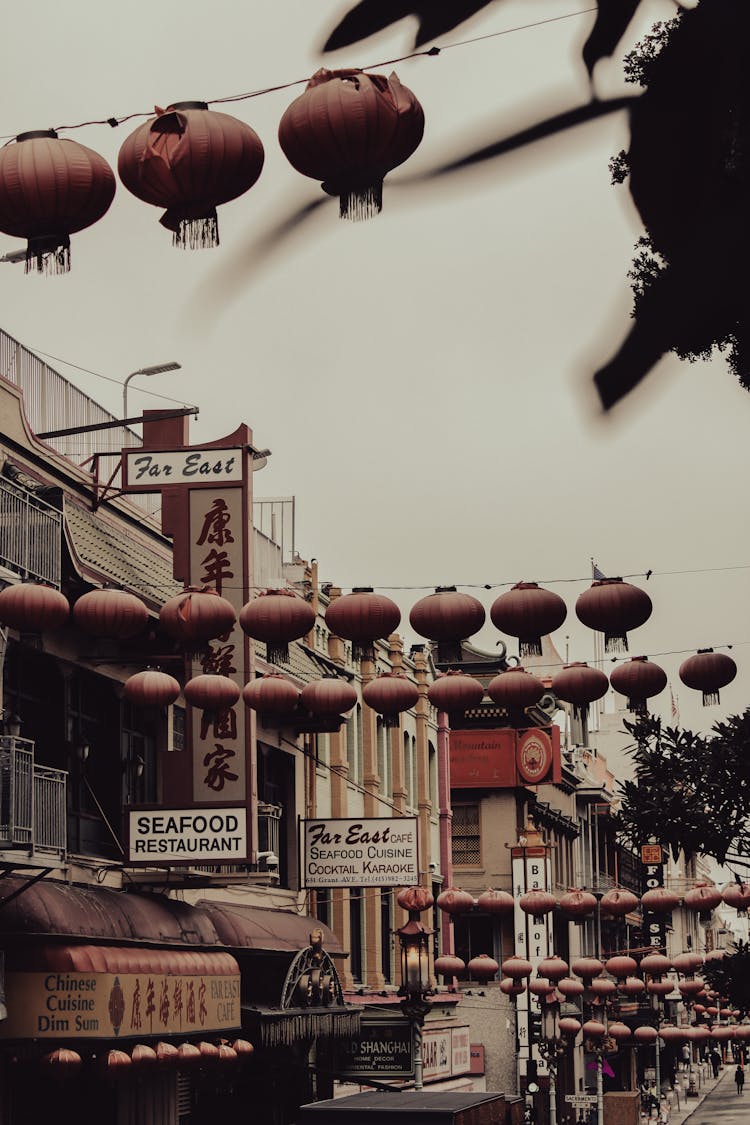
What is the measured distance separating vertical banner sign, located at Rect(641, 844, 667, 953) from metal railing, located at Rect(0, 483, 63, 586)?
45.6 metres

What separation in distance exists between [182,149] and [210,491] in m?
18.1

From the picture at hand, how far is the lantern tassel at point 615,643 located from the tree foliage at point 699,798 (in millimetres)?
2006

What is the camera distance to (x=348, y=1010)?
31.0m

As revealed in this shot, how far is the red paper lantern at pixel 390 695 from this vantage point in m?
20.5

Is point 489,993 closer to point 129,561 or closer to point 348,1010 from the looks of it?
point 348,1010

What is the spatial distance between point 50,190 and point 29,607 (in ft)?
34.9

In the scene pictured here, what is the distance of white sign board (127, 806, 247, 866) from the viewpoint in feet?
76.9

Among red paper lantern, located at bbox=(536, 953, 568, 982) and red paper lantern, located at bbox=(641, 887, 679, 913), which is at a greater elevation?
red paper lantern, located at bbox=(641, 887, 679, 913)

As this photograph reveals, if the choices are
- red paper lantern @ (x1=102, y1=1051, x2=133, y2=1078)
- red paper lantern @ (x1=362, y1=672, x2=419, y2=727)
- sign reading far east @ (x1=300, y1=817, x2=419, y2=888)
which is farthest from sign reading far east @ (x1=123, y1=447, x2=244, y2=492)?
sign reading far east @ (x1=300, y1=817, x2=419, y2=888)

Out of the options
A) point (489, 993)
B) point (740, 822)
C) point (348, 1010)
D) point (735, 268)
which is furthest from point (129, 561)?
point (489, 993)

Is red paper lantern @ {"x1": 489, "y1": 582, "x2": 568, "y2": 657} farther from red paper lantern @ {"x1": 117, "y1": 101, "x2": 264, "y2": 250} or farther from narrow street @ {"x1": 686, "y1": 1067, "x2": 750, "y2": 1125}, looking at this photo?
narrow street @ {"x1": 686, "y1": 1067, "x2": 750, "y2": 1125}

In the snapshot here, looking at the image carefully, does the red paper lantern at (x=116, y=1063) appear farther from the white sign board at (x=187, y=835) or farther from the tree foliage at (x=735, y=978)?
the tree foliage at (x=735, y=978)

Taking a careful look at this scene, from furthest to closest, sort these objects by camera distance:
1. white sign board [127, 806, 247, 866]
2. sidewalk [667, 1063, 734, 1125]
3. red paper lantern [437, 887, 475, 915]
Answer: sidewalk [667, 1063, 734, 1125], red paper lantern [437, 887, 475, 915], white sign board [127, 806, 247, 866]

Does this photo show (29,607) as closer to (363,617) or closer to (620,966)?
(363,617)
